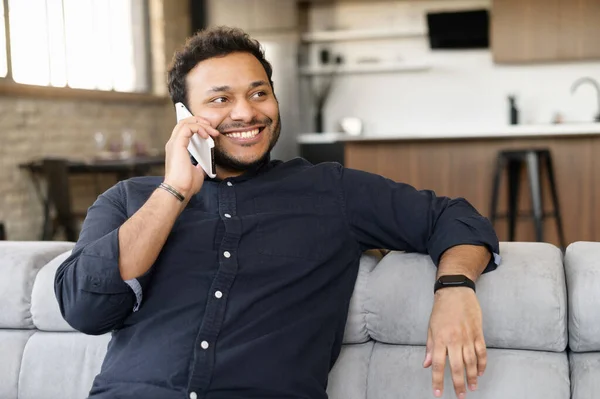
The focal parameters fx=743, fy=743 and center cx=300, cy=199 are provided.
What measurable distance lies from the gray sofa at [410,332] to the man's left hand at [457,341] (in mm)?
124

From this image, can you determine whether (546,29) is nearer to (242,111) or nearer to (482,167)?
(482,167)

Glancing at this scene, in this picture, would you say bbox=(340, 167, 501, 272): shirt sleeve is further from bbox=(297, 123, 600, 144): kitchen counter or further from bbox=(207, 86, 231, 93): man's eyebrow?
bbox=(297, 123, 600, 144): kitchen counter

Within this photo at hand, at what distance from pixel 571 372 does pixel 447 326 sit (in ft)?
0.98

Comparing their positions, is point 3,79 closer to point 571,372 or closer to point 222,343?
point 222,343

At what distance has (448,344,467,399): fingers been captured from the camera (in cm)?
128

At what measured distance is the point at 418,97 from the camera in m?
7.30

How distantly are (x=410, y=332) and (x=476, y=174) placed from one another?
12.8ft

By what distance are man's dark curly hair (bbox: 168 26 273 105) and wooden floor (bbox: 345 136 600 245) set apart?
3.47 meters

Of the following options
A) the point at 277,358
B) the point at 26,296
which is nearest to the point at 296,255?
the point at 277,358

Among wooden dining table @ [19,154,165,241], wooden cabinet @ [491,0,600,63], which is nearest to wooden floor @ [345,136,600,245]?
wooden dining table @ [19,154,165,241]

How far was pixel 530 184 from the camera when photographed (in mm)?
5004

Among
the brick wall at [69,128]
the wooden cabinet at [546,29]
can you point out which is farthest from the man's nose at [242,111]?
the wooden cabinet at [546,29]

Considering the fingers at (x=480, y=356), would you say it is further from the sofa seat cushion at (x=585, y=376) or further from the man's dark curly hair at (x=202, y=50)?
the man's dark curly hair at (x=202, y=50)

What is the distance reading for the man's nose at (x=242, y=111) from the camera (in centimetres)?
169
